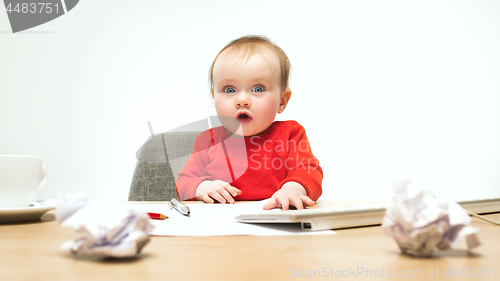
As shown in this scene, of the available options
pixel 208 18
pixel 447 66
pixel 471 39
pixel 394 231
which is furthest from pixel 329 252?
pixel 471 39

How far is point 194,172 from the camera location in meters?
1.14

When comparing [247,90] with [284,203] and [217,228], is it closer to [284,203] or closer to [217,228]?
[284,203]

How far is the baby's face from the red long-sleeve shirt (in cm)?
6

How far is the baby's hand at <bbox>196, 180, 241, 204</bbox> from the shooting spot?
0.92m

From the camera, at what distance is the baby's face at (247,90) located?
42.9 inches

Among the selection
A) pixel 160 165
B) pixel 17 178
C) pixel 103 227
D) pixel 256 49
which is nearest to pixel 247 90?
pixel 256 49

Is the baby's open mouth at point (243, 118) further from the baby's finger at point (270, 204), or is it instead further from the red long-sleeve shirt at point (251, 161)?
the baby's finger at point (270, 204)

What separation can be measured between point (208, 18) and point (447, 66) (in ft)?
4.89

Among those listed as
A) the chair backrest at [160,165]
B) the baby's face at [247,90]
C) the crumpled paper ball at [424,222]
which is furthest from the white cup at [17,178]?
the chair backrest at [160,165]

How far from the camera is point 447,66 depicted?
2166mm

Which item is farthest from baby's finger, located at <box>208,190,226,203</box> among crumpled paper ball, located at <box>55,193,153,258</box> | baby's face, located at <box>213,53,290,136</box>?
crumpled paper ball, located at <box>55,193,153,258</box>

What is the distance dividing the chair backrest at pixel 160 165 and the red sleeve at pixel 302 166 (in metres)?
0.42

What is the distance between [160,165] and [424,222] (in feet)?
3.87

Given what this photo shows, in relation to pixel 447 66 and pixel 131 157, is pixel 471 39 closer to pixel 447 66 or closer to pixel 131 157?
pixel 447 66
